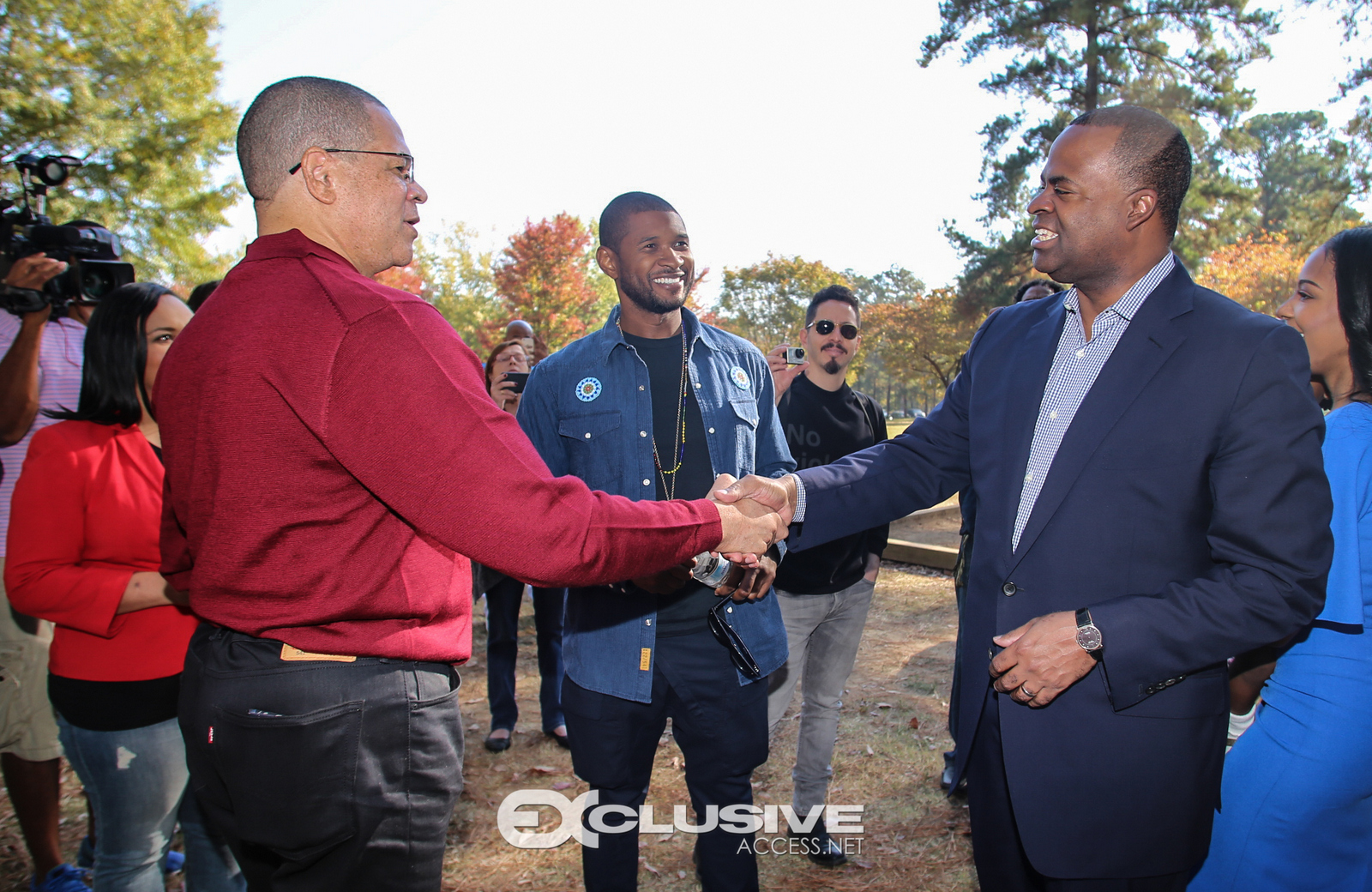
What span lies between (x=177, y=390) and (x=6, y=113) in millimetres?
23923

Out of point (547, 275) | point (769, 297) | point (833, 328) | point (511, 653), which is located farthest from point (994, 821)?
point (769, 297)

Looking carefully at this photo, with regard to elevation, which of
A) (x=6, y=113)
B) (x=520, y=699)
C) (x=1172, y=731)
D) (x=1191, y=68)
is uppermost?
(x=1191, y=68)

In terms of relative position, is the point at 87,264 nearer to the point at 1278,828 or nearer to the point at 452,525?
the point at 452,525

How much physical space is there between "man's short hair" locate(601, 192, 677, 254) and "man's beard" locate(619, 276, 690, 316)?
20cm

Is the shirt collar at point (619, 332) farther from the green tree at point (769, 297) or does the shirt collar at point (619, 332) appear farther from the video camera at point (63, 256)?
the green tree at point (769, 297)

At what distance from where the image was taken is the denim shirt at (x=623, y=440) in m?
3.27

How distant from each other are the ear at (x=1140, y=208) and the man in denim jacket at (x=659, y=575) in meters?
1.68

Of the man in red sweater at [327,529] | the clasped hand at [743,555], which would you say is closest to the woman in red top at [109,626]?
Result: the man in red sweater at [327,529]

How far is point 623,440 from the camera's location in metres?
3.50

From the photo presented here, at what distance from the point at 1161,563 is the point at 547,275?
4101cm

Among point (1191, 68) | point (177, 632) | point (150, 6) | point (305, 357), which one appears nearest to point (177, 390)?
point (305, 357)

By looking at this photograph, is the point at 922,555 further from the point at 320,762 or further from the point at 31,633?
the point at 320,762

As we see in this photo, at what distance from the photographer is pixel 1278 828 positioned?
2385mm

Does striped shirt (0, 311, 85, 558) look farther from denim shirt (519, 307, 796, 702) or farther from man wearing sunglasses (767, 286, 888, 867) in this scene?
man wearing sunglasses (767, 286, 888, 867)
